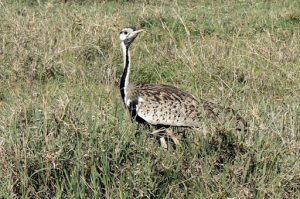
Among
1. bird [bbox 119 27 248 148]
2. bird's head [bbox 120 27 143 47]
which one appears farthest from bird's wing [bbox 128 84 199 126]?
bird's head [bbox 120 27 143 47]

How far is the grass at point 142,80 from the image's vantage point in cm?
335

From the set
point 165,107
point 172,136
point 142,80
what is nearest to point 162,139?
point 172,136

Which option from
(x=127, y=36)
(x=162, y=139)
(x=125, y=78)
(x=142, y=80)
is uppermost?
(x=127, y=36)

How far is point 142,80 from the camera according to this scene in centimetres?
609

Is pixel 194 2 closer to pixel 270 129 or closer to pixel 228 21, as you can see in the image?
pixel 228 21

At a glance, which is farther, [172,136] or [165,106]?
[165,106]

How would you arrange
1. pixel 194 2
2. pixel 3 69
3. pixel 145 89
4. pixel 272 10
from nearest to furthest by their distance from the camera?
1. pixel 145 89
2. pixel 3 69
3. pixel 272 10
4. pixel 194 2

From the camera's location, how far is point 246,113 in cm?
420

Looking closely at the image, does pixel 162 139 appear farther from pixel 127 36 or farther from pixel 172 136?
pixel 127 36

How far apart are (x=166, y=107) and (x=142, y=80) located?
71.1 inches

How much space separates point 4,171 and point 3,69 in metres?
2.70

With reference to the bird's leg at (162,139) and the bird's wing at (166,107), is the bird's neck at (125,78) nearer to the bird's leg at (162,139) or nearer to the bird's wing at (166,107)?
the bird's wing at (166,107)

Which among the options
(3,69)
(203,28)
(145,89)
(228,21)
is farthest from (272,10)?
(145,89)

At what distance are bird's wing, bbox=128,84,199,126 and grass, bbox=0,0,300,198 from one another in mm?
109
